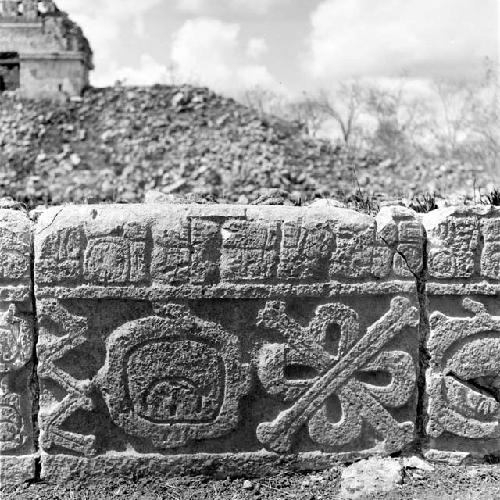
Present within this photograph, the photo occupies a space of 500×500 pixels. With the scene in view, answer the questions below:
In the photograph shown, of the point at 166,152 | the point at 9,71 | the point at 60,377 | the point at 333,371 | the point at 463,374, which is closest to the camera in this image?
the point at 60,377

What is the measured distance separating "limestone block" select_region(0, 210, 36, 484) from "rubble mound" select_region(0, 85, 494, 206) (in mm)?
11075

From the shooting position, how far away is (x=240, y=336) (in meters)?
2.87

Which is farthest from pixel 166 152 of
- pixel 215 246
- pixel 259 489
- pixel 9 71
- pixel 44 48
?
pixel 259 489

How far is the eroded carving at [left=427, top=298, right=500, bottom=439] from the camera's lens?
301 cm

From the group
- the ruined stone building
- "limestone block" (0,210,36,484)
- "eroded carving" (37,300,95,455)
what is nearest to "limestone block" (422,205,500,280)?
"eroded carving" (37,300,95,455)

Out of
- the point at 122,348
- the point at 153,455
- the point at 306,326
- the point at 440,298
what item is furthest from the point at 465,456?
the point at 122,348

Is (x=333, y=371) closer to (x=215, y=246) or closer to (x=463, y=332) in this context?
(x=463, y=332)

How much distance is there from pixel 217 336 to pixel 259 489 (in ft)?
2.26

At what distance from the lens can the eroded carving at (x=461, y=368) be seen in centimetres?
301

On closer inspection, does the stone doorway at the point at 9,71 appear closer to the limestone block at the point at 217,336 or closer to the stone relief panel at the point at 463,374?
the limestone block at the point at 217,336

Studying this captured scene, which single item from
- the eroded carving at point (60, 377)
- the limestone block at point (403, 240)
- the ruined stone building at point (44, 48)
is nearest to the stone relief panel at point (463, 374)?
the limestone block at point (403, 240)

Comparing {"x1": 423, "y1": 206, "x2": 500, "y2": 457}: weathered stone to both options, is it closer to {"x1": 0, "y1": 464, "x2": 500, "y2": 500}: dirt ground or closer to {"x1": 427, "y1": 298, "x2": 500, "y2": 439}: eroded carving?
{"x1": 427, "y1": 298, "x2": 500, "y2": 439}: eroded carving

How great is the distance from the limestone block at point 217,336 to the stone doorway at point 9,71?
1950cm

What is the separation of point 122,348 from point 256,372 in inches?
22.8
